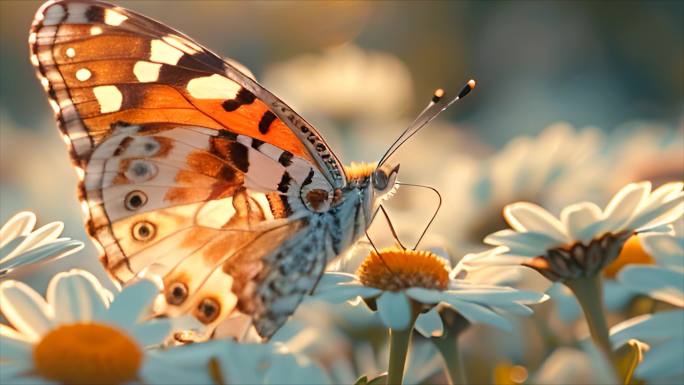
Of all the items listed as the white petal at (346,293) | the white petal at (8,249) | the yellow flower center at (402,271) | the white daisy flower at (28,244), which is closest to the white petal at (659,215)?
the yellow flower center at (402,271)

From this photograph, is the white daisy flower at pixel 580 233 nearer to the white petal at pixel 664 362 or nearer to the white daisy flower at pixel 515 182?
the white petal at pixel 664 362

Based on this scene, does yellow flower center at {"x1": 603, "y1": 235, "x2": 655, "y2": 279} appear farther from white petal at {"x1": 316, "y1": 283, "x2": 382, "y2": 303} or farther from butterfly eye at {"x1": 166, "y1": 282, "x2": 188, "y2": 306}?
butterfly eye at {"x1": 166, "y1": 282, "x2": 188, "y2": 306}

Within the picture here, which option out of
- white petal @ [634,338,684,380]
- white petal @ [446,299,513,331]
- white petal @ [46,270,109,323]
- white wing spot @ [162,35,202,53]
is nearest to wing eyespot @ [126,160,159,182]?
white wing spot @ [162,35,202,53]

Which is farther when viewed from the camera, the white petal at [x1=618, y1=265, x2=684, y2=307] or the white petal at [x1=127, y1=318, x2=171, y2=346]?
the white petal at [x1=127, y1=318, x2=171, y2=346]

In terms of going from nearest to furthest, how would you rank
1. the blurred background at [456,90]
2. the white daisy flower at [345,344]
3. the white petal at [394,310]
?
the white petal at [394,310] → the white daisy flower at [345,344] → the blurred background at [456,90]

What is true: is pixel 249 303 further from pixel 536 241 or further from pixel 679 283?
pixel 679 283

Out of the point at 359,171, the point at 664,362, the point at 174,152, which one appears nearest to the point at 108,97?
the point at 174,152
